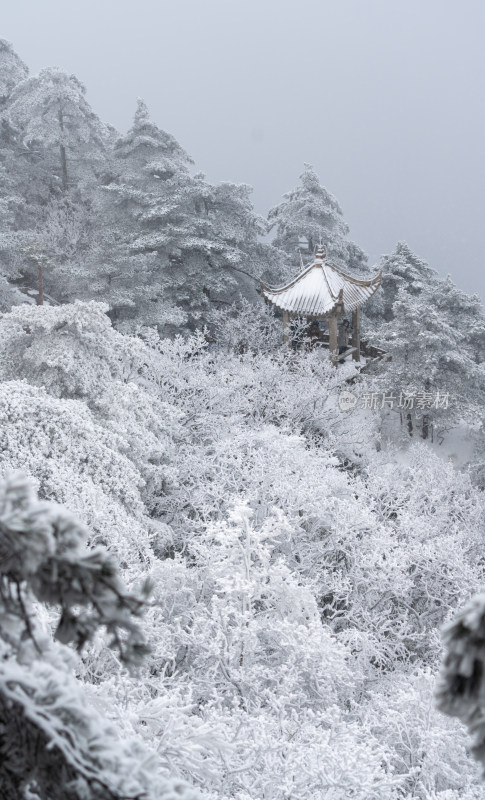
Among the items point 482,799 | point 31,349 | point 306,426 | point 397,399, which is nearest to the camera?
point 482,799

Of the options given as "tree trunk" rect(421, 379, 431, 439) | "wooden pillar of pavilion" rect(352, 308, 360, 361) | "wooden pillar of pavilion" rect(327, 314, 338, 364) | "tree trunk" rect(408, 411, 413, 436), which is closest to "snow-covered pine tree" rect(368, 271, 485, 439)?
"tree trunk" rect(421, 379, 431, 439)

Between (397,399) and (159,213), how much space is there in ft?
35.1

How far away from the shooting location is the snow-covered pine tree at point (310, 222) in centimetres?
2852

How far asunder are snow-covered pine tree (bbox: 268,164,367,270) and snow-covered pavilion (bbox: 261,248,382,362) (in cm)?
560

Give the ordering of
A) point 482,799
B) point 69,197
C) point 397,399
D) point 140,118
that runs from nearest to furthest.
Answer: point 482,799
point 397,399
point 140,118
point 69,197

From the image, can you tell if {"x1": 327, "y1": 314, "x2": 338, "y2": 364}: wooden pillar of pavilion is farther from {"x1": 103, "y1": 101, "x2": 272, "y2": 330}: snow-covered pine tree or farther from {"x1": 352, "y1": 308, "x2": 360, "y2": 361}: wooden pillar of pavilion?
{"x1": 103, "y1": 101, "x2": 272, "y2": 330}: snow-covered pine tree

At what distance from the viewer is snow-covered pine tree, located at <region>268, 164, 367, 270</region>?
93.6 feet

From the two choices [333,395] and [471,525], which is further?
[333,395]

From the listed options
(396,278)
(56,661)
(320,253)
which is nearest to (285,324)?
(320,253)

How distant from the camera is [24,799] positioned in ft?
5.75

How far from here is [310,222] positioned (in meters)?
28.8

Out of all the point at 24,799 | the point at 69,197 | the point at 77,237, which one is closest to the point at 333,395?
the point at 77,237

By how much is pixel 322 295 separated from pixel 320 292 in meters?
0.17

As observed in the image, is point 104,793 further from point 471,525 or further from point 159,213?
point 159,213
